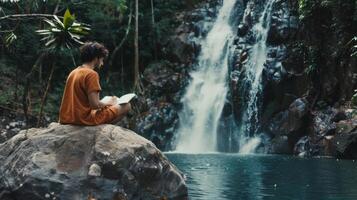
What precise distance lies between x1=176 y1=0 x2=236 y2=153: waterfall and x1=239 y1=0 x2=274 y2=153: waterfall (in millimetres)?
1450

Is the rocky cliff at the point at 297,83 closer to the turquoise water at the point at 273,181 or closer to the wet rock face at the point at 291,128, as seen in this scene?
the wet rock face at the point at 291,128

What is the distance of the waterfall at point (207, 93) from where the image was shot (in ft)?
79.6

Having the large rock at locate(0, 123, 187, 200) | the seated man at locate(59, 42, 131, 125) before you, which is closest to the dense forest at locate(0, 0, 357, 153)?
the seated man at locate(59, 42, 131, 125)

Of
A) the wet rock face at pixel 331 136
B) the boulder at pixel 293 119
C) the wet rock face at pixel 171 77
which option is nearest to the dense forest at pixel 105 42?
the wet rock face at pixel 171 77

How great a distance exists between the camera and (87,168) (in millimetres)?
6332

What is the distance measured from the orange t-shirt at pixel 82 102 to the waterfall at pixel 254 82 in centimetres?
1591

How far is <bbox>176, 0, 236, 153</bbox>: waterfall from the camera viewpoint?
24.2m

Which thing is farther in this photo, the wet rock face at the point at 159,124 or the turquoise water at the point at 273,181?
the wet rock face at the point at 159,124

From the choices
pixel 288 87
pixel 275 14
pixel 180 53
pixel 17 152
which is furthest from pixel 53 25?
pixel 180 53

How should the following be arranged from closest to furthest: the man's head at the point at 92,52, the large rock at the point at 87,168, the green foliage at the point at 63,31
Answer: the large rock at the point at 87,168 < the man's head at the point at 92,52 < the green foliage at the point at 63,31

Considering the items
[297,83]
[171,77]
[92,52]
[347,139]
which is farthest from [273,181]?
[171,77]

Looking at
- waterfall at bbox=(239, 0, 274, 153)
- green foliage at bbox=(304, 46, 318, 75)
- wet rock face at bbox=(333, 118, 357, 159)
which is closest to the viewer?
wet rock face at bbox=(333, 118, 357, 159)

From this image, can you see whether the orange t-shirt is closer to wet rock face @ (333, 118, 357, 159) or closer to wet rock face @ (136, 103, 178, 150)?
wet rock face @ (333, 118, 357, 159)

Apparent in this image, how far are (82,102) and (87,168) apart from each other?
890mm
